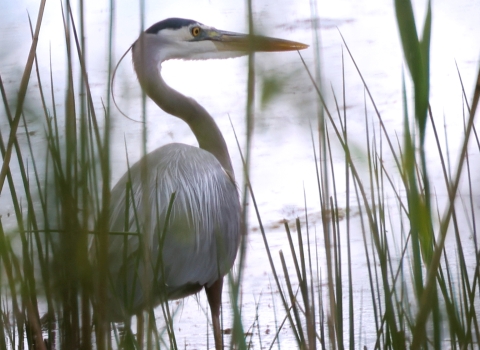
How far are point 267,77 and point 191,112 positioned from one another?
1.47 m

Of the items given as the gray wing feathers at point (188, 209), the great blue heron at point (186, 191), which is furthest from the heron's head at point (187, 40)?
the gray wing feathers at point (188, 209)

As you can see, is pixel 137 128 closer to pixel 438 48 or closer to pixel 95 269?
pixel 95 269

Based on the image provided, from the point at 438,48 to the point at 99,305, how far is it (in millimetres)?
1488

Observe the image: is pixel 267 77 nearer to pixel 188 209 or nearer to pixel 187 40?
pixel 188 209

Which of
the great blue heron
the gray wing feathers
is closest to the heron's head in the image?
the great blue heron

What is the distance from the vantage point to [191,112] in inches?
68.9

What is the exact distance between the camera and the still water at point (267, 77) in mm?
320

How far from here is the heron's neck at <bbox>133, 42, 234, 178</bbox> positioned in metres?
1.71

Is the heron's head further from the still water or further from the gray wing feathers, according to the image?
the gray wing feathers

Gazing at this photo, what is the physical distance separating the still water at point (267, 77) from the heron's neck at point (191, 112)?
4 centimetres

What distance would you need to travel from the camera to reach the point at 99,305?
39cm

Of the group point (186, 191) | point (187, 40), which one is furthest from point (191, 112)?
point (186, 191)

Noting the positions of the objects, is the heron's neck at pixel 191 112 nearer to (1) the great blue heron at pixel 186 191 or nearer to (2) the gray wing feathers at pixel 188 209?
(1) the great blue heron at pixel 186 191

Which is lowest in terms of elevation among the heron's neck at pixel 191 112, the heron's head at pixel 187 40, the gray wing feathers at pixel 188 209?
the gray wing feathers at pixel 188 209
